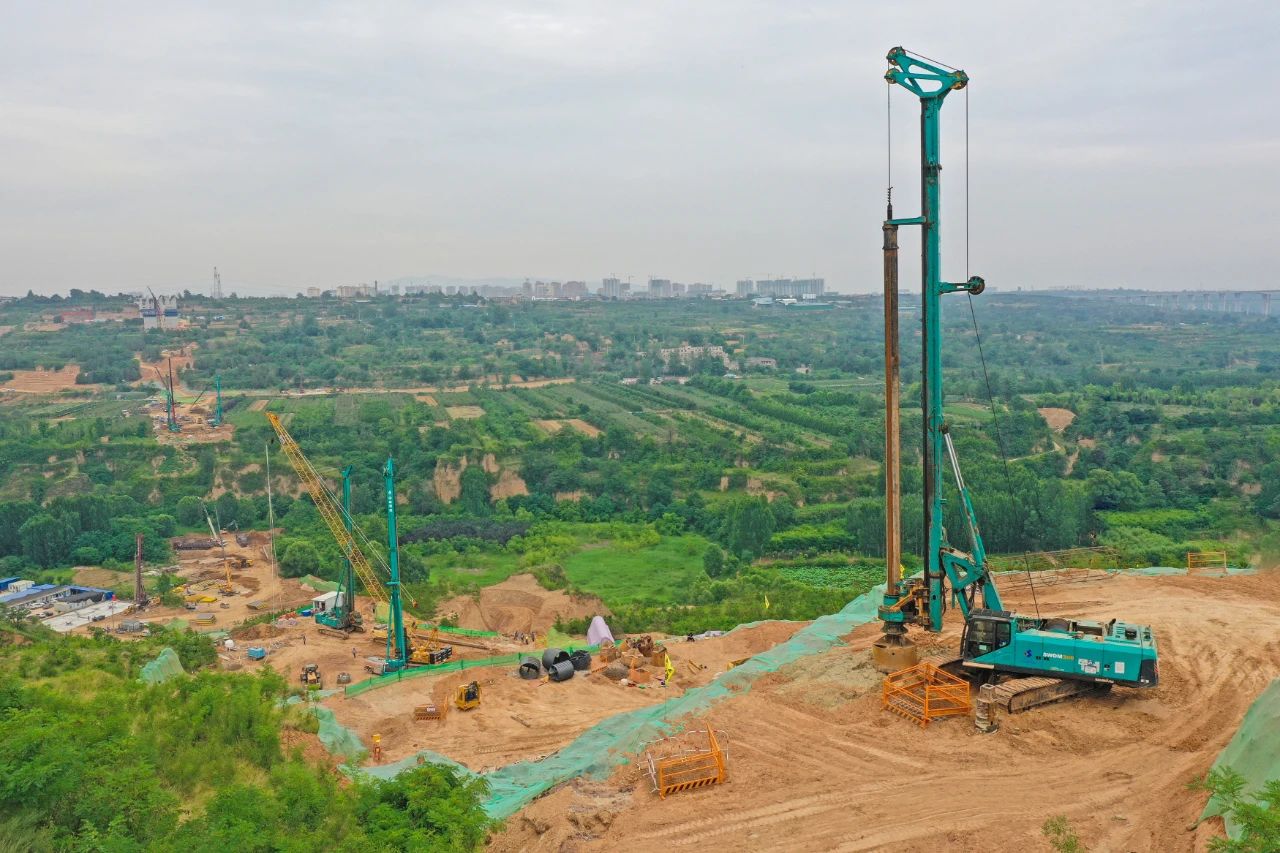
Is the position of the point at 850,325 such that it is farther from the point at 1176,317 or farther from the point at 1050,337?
the point at 1176,317

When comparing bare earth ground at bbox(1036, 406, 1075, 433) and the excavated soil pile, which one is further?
bare earth ground at bbox(1036, 406, 1075, 433)

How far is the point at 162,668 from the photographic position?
66.1 feet

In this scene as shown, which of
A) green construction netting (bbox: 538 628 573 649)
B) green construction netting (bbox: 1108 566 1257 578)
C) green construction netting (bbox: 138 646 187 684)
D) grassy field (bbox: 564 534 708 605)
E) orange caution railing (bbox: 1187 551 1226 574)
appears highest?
green construction netting (bbox: 1108 566 1257 578)

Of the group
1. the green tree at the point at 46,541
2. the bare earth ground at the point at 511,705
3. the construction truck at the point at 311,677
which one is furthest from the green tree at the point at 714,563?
the green tree at the point at 46,541

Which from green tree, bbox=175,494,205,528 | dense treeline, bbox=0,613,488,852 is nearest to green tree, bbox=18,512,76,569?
green tree, bbox=175,494,205,528

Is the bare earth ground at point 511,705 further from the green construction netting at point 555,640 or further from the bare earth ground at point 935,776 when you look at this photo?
the bare earth ground at point 935,776

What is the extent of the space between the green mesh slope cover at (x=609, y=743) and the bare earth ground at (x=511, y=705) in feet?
4.55

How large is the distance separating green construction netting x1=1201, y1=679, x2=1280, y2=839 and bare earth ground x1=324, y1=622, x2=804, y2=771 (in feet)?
34.8

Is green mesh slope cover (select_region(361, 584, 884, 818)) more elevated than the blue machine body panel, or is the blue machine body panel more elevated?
the blue machine body panel

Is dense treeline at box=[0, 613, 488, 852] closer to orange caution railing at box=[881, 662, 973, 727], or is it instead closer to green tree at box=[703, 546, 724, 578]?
orange caution railing at box=[881, 662, 973, 727]

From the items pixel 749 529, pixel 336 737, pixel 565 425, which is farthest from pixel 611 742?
pixel 565 425

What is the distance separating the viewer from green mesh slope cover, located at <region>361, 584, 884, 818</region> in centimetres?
1392

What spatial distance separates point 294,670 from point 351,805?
584 inches

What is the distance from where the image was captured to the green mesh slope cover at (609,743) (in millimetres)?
13922
